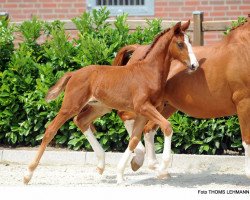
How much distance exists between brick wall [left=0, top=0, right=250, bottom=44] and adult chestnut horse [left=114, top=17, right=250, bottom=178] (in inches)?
210

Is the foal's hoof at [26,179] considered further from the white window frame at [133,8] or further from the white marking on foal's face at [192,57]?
the white window frame at [133,8]

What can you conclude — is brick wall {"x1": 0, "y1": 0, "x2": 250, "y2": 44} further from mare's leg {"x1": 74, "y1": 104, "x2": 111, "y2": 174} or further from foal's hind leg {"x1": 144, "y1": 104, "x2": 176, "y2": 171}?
mare's leg {"x1": 74, "y1": 104, "x2": 111, "y2": 174}

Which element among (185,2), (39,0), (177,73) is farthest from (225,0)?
(177,73)

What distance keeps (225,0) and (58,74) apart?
465 centimetres

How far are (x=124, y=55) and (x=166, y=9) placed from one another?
5.10 metres

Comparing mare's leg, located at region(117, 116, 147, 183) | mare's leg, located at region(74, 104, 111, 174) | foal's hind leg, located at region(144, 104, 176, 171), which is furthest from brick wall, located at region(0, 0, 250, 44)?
mare's leg, located at region(117, 116, 147, 183)

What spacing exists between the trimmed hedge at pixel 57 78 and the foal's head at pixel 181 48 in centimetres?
229

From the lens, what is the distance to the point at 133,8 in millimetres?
17094

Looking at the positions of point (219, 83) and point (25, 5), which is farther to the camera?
point (25, 5)

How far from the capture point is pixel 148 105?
10211mm

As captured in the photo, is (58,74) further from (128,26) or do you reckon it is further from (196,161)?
(196,161)

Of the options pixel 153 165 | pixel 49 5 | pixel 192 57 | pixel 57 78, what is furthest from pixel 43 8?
pixel 192 57

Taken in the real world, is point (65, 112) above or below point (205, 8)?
below

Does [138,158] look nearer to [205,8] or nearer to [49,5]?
[205,8]
